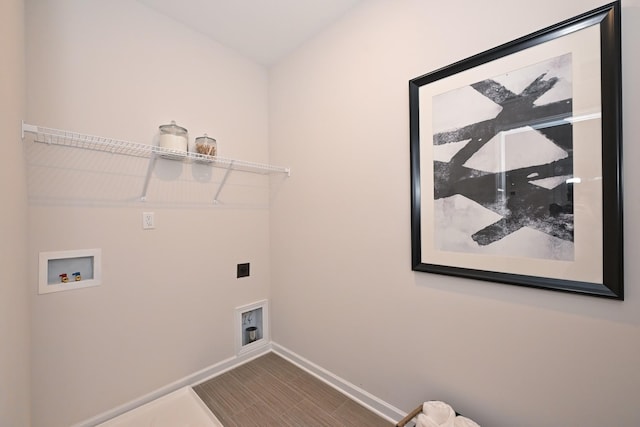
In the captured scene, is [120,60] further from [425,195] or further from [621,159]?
[621,159]

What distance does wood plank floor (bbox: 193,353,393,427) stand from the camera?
1568 millimetres

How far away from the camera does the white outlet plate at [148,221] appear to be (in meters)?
1.70

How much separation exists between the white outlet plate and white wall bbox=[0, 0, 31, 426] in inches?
20.6

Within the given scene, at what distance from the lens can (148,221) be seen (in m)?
1.72

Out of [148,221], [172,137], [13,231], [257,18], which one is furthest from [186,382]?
[257,18]

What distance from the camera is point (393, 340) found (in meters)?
1.57

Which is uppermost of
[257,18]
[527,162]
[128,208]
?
[257,18]

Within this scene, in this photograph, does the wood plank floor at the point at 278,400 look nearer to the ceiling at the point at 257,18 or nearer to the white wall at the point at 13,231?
the white wall at the point at 13,231

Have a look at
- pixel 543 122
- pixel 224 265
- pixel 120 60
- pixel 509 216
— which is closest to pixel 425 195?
pixel 509 216

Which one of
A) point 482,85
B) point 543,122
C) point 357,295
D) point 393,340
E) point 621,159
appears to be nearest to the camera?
point 621,159

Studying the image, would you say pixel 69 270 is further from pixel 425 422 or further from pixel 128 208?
pixel 425 422

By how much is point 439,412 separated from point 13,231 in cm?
201

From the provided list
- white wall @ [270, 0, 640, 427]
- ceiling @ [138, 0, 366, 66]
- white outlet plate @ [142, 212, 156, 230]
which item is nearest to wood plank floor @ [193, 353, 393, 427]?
white wall @ [270, 0, 640, 427]

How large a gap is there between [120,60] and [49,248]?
119 cm
